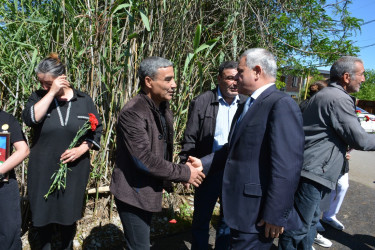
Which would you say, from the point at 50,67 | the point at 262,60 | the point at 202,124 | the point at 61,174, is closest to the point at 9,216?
the point at 61,174

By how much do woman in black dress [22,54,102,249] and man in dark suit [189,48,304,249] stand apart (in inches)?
50.9

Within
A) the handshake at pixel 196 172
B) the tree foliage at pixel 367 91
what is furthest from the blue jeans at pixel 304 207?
the tree foliage at pixel 367 91

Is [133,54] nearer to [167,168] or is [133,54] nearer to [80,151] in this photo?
[80,151]

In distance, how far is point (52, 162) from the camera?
7.25 feet

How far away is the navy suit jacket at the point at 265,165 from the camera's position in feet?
4.97

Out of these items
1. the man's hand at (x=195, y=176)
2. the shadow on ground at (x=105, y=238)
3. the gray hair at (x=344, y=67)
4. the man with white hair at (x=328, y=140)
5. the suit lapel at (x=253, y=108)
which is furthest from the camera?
the shadow on ground at (x=105, y=238)

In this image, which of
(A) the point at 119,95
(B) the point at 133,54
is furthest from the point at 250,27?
(A) the point at 119,95

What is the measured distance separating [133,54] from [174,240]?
2.05 metres

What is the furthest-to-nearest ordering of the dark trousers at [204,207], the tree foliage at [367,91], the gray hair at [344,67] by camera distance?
1. the tree foliage at [367,91]
2. the dark trousers at [204,207]
3. the gray hair at [344,67]

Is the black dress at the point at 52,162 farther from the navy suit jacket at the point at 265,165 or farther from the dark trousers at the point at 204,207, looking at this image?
the navy suit jacket at the point at 265,165

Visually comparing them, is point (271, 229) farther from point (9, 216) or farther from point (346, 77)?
point (9, 216)

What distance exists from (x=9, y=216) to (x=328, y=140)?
2441mm

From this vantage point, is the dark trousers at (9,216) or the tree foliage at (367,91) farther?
the tree foliage at (367,91)

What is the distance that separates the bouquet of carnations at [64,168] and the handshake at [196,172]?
865 millimetres
